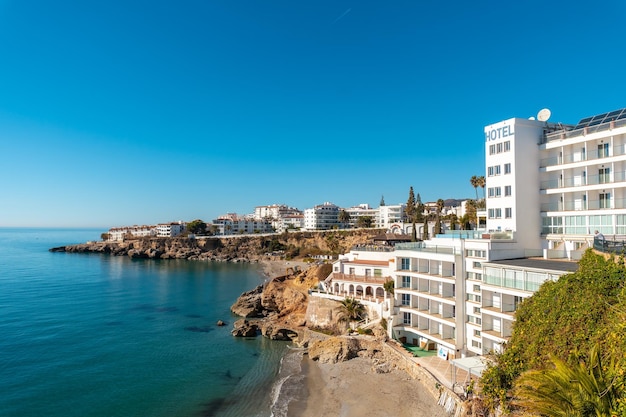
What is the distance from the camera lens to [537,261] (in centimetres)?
2617

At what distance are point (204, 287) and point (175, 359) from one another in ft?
138

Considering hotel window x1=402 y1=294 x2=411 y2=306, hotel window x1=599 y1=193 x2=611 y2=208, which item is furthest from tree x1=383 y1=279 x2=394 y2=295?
hotel window x1=599 y1=193 x2=611 y2=208

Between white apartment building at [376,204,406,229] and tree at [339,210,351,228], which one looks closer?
white apartment building at [376,204,406,229]

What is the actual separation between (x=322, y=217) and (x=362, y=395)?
140 metres

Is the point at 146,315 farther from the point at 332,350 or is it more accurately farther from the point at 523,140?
the point at 523,140

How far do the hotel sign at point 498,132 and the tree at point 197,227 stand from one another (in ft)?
491

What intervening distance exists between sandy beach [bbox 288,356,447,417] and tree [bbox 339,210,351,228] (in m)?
131

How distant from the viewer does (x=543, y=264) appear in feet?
80.4

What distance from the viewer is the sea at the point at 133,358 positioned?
90.2ft

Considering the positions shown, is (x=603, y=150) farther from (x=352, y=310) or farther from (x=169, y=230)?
(x=169, y=230)

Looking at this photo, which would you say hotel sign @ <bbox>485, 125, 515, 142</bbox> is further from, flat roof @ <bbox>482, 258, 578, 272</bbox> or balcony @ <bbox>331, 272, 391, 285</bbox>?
balcony @ <bbox>331, 272, 391, 285</bbox>

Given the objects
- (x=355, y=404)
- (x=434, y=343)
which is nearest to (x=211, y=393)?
(x=355, y=404)

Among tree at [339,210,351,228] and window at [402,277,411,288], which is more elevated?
tree at [339,210,351,228]

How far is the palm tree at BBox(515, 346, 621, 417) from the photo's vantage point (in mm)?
9117
